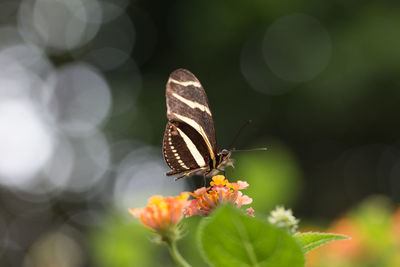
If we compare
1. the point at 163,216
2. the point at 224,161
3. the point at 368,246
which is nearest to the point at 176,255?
the point at 163,216

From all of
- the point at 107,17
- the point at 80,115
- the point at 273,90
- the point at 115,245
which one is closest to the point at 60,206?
the point at 80,115

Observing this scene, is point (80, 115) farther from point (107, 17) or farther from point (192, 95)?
point (192, 95)

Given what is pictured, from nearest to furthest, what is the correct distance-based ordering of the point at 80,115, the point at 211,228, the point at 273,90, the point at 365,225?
the point at 211,228 → the point at 365,225 → the point at 273,90 → the point at 80,115

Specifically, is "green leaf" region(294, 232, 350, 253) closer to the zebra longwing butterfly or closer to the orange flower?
the orange flower

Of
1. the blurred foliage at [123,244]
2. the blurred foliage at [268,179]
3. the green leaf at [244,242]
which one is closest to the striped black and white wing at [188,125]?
the blurred foliage at [268,179]

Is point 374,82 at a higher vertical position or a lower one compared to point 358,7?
lower
